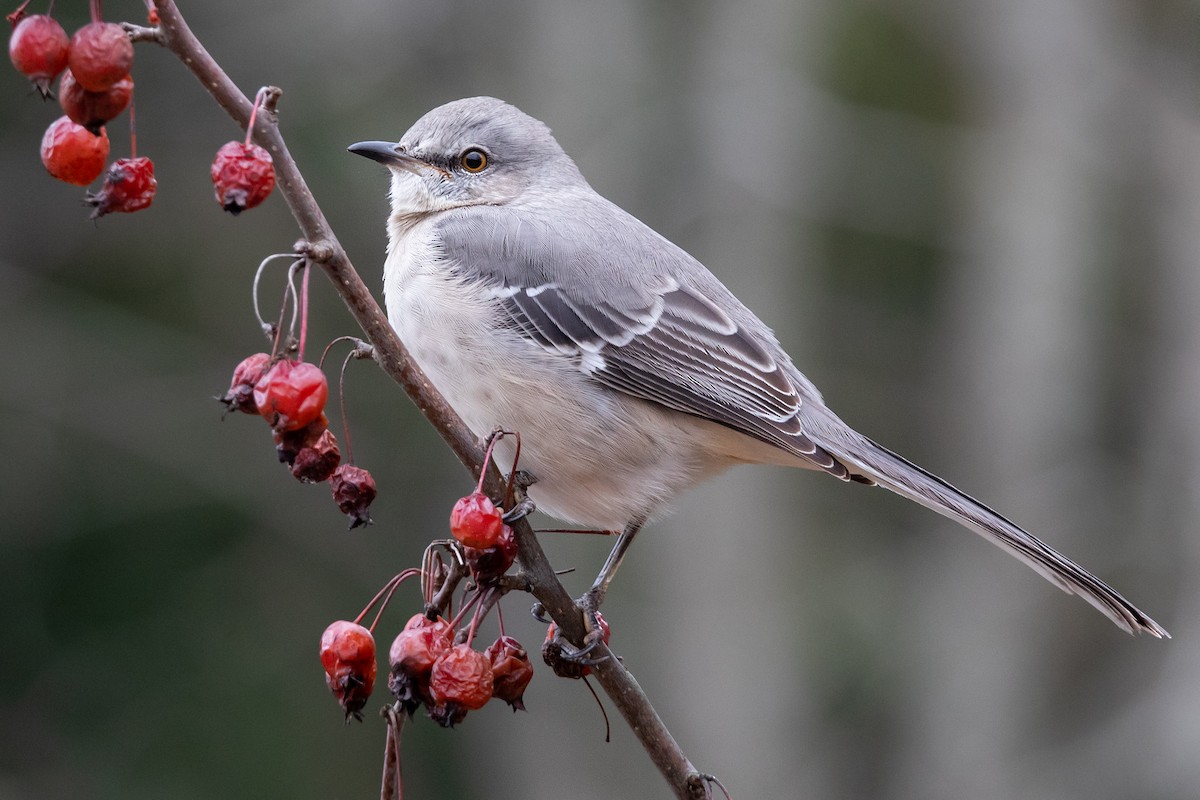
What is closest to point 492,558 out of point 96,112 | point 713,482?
point 96,112

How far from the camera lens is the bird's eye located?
3.95 metres

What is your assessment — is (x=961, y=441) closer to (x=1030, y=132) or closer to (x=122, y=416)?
(x=1030, y=132)

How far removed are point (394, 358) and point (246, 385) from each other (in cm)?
27

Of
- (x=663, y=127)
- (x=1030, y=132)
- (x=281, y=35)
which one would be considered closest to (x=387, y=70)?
(x=281, y=35)

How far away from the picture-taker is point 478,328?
3357 mm

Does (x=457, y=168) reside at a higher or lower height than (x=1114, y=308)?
higher

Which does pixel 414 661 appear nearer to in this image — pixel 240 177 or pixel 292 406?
pixel 292 406

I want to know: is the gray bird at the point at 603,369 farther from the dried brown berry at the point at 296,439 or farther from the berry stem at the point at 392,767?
the dried brown berry at the point at 296,439

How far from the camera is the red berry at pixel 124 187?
209cm

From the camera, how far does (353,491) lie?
7.64 ft

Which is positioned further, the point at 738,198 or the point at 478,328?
the point at 738,198

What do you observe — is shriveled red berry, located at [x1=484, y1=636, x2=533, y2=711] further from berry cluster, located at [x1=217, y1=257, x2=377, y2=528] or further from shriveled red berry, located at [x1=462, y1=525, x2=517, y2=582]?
berry cluster, located at [x1=217, y1=257, x2=377, y2=528]

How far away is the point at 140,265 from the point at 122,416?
1022mm

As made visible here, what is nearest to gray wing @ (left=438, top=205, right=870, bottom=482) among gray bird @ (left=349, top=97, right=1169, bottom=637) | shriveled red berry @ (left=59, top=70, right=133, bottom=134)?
gray bird @ (left=349, top=97, right=1169, bottom=637)
